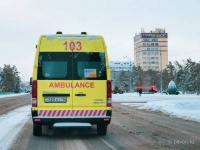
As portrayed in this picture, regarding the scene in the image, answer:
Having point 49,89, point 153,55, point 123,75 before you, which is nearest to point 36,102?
point 49,89

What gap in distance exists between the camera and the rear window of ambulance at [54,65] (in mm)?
8281

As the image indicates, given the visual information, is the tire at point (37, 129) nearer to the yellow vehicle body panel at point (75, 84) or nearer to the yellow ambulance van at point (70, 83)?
the yellow ambulance van at point (70, 83)

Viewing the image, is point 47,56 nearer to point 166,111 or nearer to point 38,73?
point 38,73

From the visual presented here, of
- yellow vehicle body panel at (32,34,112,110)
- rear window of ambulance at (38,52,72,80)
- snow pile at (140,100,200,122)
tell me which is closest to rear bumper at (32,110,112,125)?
yellow vehicle body panel at (32,34,112,110)

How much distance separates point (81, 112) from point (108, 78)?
118cm

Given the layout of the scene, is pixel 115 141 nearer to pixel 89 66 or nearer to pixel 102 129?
pixel 102 129

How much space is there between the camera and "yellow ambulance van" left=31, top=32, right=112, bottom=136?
8227 millimetres

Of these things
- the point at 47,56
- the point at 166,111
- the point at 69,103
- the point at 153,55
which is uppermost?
the point at 153,55

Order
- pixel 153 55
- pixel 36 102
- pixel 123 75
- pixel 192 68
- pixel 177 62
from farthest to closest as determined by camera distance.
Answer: pixel 153 55
pixel 123 75
pixel 177 62
pixel 192 68
pixel 36 102

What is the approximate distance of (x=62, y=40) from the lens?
8562mm

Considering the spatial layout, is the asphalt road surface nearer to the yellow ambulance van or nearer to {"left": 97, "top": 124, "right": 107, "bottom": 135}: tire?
{"left": 97, "top": 124, "right": 107, "bottom": 135}: tire

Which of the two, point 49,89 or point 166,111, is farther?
point 166,111

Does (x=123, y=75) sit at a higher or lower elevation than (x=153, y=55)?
lower

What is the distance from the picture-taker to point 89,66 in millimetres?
8453
